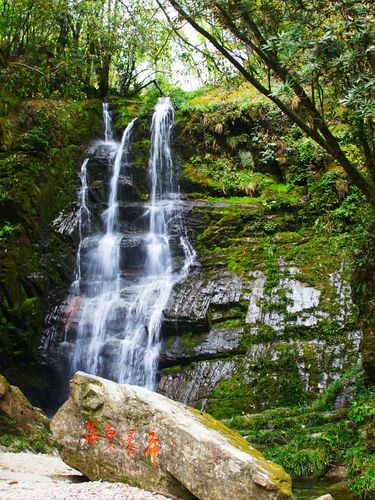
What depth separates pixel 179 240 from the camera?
50.5 feet

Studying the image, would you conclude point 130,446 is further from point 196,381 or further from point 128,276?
point 128,276

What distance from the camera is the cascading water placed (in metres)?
12.4

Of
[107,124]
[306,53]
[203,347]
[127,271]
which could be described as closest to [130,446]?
[306,53]

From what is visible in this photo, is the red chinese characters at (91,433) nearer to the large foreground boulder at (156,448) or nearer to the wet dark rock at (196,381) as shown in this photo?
the large foreground boulder at (156,448)

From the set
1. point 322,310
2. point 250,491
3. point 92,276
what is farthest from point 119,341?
point 250,491

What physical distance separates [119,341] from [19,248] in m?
4.01

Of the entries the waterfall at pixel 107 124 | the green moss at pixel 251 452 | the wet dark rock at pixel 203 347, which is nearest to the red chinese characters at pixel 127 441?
the green moss at pixel 251 452

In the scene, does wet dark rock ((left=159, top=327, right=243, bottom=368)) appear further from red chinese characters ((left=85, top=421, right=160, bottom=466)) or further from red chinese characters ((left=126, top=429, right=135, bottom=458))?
red chinese characters ((left=126, top=429, right=135, bottom=458))

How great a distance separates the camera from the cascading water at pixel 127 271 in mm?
12406

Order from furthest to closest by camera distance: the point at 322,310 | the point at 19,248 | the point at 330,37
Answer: the point at 19,248, the point at 322,310, the point at 330,37

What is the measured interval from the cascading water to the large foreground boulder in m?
6.08

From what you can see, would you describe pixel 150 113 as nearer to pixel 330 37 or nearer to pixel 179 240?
pixel 179 240

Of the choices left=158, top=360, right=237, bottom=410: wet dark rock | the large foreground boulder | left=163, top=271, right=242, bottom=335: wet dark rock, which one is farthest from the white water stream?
the large foreground boulder

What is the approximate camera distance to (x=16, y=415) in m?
9.12
